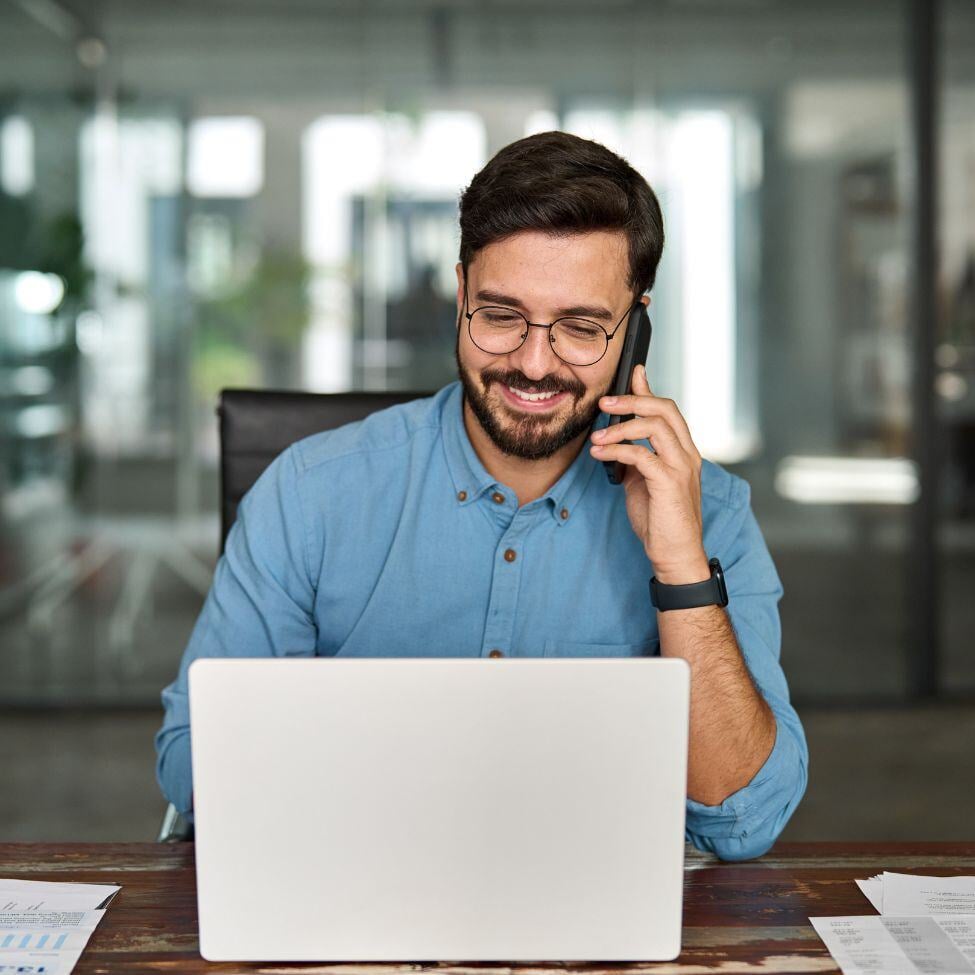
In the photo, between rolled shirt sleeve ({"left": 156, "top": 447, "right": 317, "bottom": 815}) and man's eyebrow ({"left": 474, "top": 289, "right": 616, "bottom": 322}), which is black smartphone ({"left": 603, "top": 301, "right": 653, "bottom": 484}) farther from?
rolled shirt sleeve ({"left": 156, "top": 447, "right": 317, "bottom": 815})

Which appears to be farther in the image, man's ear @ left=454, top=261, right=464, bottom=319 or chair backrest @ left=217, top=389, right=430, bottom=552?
chair backrest @ left=217, top=389, right=430, bottom=552

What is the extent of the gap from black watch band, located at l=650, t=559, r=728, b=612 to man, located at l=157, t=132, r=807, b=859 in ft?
0.12

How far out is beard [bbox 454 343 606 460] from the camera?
1.59 m

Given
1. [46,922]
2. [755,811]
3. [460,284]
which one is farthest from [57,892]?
[460,284]

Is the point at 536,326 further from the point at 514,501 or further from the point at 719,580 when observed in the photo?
the point at 719,580

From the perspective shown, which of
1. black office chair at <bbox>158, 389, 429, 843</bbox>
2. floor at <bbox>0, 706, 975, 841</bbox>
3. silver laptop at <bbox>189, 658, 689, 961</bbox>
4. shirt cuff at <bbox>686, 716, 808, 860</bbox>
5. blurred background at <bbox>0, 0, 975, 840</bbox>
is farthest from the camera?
blurred background at <bbox>0, 0, 975, 840</bbox>

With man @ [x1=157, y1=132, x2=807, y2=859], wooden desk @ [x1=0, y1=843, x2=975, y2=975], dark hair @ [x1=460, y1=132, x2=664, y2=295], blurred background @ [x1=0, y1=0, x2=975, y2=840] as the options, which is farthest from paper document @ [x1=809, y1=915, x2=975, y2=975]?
blurred background @ [x1=0, y1=0, x2=975, y2=840]

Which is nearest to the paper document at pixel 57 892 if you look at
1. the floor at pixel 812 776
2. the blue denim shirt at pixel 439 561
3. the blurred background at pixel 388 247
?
the blue denim shirt at pixel 439 561

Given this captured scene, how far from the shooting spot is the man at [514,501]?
1.53 metres

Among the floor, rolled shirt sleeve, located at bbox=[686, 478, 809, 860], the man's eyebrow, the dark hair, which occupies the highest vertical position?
the dark hair

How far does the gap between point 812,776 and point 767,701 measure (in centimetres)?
255

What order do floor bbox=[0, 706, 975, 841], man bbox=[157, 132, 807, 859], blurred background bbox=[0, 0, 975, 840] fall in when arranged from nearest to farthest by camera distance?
1. man bbox=[157, 132, 807, 859]
2. floor bbox=[0, 706, 975, 841]
3. blurred background bbox=[0, 0, 975, 840]

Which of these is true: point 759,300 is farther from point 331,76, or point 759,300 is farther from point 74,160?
point 74,160

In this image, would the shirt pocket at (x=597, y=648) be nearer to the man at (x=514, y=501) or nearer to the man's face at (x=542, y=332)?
the man at (x=514, y=501)
